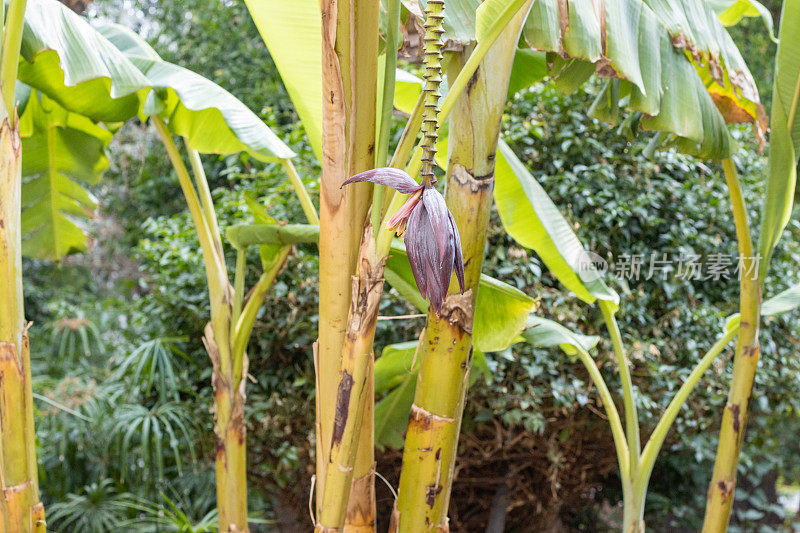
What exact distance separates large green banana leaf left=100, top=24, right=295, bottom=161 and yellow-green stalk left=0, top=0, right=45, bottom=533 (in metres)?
0.40

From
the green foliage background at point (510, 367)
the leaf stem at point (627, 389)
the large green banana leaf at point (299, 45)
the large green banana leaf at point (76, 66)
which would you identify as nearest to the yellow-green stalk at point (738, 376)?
the leaf stem at point (627, 389)

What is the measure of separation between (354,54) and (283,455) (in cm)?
174

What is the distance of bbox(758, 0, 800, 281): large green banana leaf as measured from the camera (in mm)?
1487

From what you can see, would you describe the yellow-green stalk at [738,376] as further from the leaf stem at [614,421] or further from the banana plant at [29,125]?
the banana plant at [29,125]

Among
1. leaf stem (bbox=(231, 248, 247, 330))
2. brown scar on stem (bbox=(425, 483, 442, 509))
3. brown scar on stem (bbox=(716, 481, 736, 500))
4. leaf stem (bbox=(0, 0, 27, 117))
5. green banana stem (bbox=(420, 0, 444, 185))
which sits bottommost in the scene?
brown scar on stem (bbox=(716, 481, 736, 500))

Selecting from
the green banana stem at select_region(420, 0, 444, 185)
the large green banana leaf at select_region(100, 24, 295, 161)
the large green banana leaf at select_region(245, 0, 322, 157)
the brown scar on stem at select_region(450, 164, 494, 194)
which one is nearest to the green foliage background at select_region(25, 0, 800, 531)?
the large green banana leaf at select_region(100, 24, 295, 161)

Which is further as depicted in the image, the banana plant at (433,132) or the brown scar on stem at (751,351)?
the brown scar on stem at (751,351)

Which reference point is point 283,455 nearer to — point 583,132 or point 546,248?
point 546,248

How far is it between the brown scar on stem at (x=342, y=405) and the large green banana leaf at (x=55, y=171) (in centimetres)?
143

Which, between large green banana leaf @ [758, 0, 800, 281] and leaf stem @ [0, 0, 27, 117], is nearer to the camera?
leaf stem @ [0, 0, 27, 117]

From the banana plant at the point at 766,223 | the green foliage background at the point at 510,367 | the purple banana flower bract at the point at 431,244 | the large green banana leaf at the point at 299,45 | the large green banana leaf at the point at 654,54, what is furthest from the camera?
the green foliage background at the point at 510,367

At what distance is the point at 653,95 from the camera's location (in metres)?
1.29

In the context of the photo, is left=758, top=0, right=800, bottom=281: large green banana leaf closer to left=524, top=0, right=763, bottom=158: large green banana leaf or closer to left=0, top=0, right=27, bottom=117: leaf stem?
left=524, top=0, right=763, bottom=158: large green banana leaf

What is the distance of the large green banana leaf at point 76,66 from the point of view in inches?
47.1
